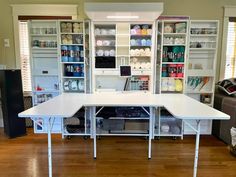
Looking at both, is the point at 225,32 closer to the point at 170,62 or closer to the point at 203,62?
the point at 203,62

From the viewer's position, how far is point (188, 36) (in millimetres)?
3570

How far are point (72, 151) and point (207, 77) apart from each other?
9.26 feet

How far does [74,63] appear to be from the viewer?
3775 mm

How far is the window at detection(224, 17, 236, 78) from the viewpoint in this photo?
4.04 meters

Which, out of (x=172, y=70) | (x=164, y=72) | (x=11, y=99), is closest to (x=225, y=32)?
(x=172, y=70)

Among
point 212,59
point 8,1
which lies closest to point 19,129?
point 8,1

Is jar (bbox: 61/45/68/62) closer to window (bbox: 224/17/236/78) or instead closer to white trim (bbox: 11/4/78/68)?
white trim (bbox: 11/4/78/68)

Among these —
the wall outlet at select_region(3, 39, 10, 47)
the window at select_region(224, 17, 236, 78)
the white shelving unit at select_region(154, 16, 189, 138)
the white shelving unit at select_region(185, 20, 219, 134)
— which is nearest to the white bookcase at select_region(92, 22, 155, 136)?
the white shelving unit at select_region(154, 16, 189, 138)

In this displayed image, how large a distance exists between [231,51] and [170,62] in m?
1.48

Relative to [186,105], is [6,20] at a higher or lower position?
higher

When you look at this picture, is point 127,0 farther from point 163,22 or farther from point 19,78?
point 19,78

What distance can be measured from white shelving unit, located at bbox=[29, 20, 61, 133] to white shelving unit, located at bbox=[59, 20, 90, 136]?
166mm

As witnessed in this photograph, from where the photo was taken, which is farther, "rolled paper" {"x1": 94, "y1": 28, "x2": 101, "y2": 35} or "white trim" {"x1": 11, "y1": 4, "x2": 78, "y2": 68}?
"white trim" {"x1": 11, "y1": 4, "x2": 78, "y2": 68}

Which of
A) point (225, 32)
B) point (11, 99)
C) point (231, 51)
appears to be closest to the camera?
point (11, 99)
